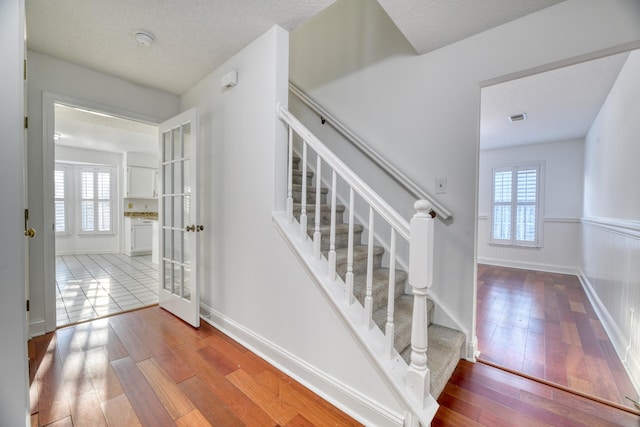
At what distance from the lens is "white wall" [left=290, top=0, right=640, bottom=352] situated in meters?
1.53

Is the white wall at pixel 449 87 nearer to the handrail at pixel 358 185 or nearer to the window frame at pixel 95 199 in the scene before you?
the handrail at pixel 358 185

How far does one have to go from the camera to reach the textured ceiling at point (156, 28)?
1.72 m

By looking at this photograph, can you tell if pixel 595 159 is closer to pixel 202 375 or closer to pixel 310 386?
pixel 310 386

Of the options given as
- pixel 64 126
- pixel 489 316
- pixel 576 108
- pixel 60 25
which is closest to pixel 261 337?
pixel 489 316

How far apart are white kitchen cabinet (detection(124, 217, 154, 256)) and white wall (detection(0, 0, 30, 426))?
5.67 meters

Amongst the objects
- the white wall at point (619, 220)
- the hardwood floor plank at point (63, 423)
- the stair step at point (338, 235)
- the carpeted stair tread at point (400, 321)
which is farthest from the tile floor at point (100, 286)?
the white wall at point (619, 220)

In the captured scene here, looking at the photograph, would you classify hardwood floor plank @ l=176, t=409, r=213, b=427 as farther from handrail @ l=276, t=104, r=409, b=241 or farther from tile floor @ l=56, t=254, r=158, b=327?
tile floor @ l=56, t=254, r=158, b=327

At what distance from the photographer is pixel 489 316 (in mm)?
2709

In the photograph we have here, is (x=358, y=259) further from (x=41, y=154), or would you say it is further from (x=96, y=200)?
(x=96, y=200)

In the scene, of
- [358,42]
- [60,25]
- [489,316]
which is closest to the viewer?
[60,25]

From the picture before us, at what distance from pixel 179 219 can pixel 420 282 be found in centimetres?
241

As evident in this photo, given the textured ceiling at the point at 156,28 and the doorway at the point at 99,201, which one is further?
the doorway at the point at 99,201

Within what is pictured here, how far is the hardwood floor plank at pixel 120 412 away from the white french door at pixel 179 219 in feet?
2.98

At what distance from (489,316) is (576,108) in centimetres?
288
